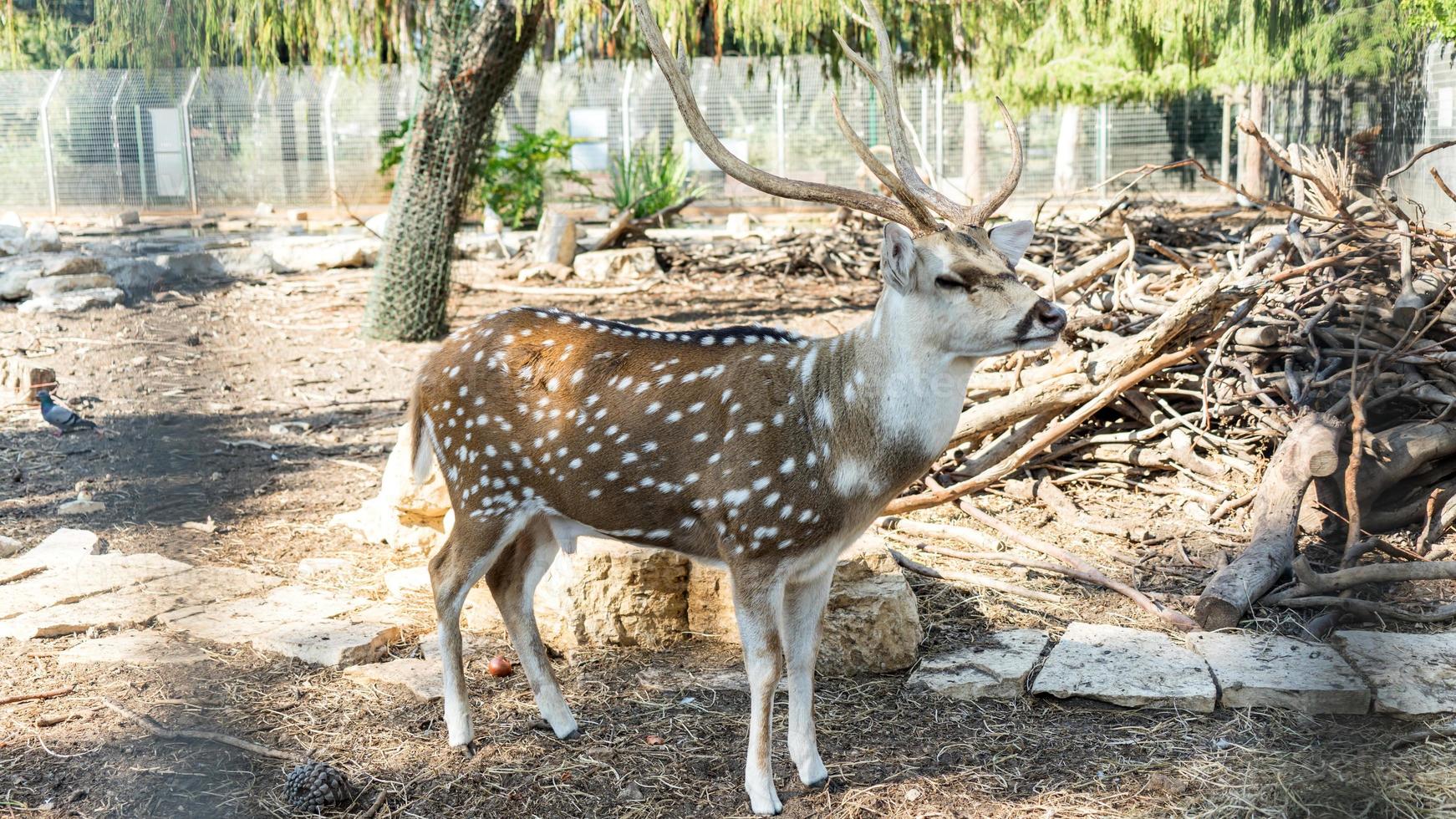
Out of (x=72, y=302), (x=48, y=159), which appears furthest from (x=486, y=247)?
(x=48, y=159)

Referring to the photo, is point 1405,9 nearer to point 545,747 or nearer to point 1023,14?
point 545,747

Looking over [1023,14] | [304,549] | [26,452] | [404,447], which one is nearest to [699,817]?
[404,447]

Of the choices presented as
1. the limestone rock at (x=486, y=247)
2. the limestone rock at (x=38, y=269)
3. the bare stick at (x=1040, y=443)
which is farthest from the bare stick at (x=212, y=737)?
the limestone rock at (x=486, y=247)

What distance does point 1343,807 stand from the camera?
2.60 m

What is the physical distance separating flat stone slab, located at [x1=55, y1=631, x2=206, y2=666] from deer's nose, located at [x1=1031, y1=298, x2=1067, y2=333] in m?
2.48

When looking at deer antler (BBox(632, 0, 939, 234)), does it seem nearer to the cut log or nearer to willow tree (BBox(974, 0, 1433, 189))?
willow tree (BBox(974, 0, 1433, 189))

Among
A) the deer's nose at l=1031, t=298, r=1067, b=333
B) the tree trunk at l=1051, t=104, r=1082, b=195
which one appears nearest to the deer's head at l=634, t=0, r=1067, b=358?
the deer's nose at l=1031, t=298, r=1067, b=333

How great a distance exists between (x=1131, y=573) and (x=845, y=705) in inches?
55.8

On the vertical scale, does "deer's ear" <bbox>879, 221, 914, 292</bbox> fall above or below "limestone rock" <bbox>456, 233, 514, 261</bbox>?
Result: above

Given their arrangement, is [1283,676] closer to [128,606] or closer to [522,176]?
[128,606]

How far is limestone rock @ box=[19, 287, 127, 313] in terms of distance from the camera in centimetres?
933

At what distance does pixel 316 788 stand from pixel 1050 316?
1959mm

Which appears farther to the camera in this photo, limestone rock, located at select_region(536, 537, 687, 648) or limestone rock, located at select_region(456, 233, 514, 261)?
limestone rock, located at select_region(456, 233, 514, 261)

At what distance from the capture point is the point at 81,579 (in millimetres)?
4047
